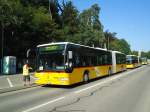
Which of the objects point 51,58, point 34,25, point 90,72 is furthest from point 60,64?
point 34,25

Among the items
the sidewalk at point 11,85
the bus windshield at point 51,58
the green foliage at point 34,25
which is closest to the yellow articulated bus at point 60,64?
the bus windshield at point 51,58

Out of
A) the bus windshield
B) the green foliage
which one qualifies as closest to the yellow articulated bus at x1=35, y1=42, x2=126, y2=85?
the bus windshield

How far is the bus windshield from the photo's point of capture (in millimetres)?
17766

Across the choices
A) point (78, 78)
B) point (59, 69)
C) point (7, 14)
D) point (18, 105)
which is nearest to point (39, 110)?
point (18, 105)

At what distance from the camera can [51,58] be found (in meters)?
18.1

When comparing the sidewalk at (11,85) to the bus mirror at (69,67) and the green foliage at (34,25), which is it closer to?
the bus mirror at (69,67)

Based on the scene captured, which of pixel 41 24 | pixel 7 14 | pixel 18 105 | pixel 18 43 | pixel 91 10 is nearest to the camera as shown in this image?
pixel 18 105

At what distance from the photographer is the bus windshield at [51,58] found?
1777cm

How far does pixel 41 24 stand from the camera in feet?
153

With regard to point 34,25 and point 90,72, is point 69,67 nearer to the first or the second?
point 90,72

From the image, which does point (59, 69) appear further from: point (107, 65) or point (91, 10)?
point (91, 10)

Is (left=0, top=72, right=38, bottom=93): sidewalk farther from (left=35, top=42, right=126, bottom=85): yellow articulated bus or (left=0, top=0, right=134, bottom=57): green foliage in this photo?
(left=0, top=0, right=134, bottom=57): green foliage

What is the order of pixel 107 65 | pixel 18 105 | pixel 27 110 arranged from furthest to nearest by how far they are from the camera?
pixel 107 65
pixel 18 105
pixel 27 110

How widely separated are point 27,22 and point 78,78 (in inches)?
1037
